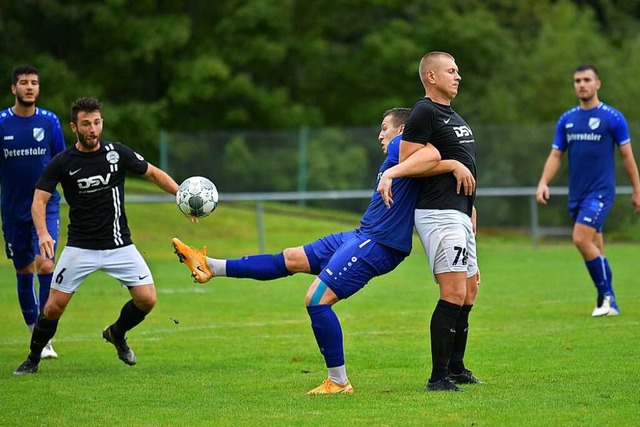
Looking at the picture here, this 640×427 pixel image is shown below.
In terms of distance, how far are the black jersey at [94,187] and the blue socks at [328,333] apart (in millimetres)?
2097

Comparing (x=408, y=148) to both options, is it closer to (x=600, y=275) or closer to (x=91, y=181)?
(x=91, y=181)

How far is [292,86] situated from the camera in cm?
4081

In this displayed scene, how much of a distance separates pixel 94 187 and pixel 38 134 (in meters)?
1.79

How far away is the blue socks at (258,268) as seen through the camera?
8305mm

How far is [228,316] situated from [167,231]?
11725 millimetres

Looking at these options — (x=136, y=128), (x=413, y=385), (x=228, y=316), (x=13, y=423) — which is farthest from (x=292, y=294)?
(x=136, y=128)

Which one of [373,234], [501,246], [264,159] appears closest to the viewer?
[373,234]

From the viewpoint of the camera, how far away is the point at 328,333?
25.5 feet

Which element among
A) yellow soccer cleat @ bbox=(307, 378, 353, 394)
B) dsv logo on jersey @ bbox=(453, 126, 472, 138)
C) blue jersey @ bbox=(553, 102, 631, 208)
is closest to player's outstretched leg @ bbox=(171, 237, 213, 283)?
yellow soccer cleat @ bbox=(307, 378, 353, 394)

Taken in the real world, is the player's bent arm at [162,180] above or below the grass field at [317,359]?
above

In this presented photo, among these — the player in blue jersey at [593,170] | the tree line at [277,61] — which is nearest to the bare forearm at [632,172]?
the player in blue jersey at [593,170]

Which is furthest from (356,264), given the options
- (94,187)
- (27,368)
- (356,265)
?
(27,368)

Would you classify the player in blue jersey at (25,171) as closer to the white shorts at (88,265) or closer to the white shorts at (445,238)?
the white shorts at (88,265)

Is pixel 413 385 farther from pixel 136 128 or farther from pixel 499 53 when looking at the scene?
pixel 499 53
